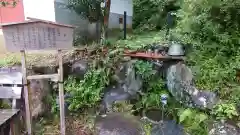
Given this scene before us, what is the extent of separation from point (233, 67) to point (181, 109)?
1305mm

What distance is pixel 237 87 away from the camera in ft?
15.0

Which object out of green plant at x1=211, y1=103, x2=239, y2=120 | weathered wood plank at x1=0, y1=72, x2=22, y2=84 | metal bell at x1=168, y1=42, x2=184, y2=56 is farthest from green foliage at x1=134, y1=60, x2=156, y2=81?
weathered wood plank at x1=0, y1=72, x2=22, y2=84

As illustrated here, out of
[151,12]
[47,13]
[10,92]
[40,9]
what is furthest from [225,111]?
[151,12]

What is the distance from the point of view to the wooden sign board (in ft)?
14.2

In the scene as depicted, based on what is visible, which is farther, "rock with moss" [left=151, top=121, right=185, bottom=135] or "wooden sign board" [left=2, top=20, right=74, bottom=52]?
"rock with moss" [left=151, top=121, right=185, bottom=135]

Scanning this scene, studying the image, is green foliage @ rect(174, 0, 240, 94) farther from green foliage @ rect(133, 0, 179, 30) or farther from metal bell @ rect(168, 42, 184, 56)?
green foliage @ rect(133, 0, 179, 30)

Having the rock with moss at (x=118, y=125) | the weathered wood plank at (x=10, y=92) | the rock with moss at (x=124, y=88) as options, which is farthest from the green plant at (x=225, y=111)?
the weathered wood plank at (x=10, y=92)

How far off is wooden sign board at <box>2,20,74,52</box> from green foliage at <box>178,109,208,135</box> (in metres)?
2.66

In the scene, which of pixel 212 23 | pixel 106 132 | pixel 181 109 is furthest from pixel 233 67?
pixel 106 132

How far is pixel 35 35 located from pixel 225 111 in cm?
367

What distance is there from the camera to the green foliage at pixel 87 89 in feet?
18.1

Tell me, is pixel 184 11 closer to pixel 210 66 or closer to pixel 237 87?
pixel 210 66

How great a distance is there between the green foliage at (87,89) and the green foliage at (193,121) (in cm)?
190

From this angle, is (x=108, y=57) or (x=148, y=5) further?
(x=148, y=5)
